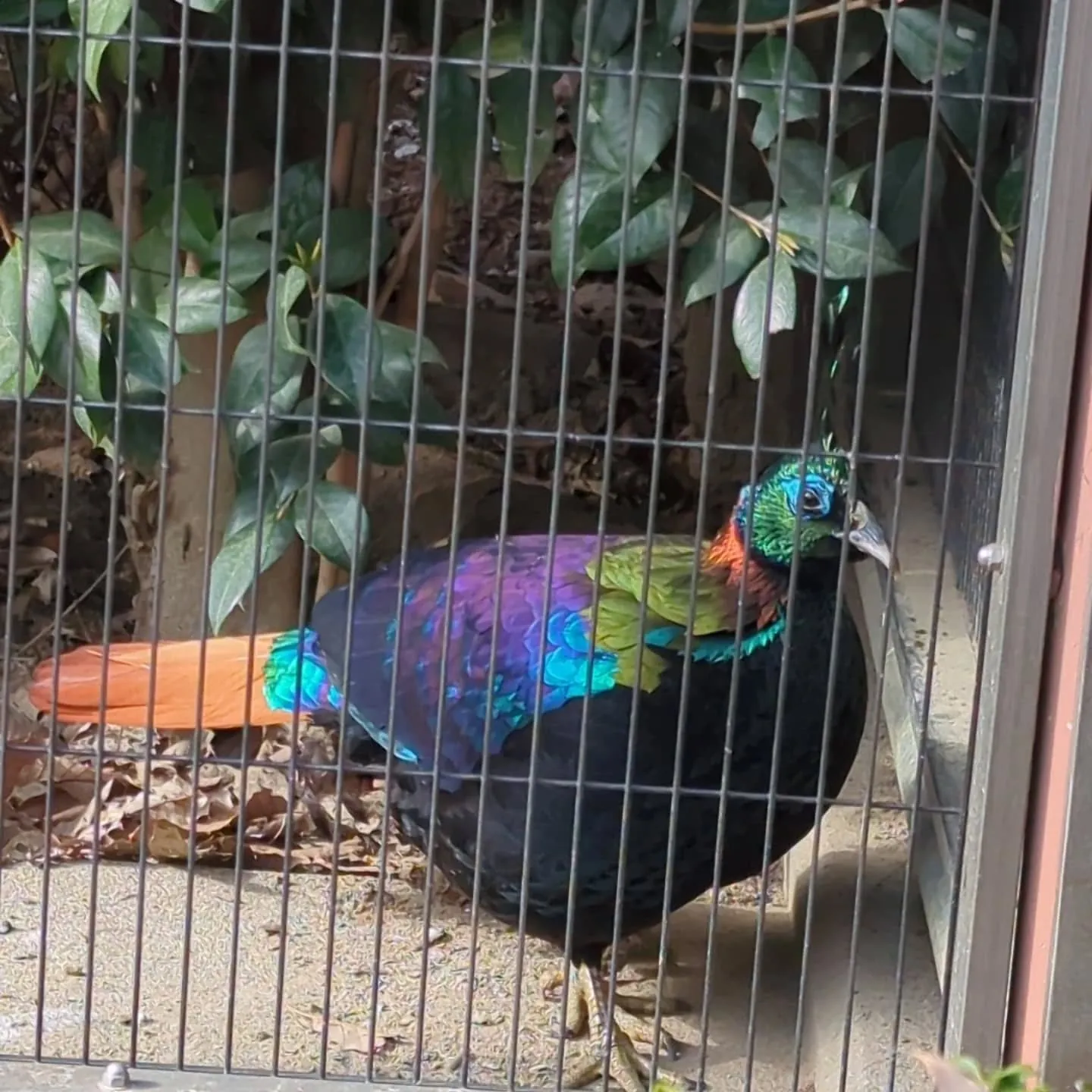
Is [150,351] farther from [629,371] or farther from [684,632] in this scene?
[629,371]

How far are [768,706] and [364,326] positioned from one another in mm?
934

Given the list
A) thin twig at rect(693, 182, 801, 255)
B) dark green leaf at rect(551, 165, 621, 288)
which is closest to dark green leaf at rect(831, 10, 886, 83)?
thin twig at rect(693, 182, 801, 255)

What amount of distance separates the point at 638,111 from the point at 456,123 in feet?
1.43

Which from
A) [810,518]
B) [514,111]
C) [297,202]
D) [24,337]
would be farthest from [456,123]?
[810,518]

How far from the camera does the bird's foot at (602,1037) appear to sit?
311 cm

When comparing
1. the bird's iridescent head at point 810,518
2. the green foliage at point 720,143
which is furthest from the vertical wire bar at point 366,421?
the bird's iridescent head at point 810,518

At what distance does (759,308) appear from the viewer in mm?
2508

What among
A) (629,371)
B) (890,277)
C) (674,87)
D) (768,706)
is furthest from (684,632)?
(629,371)

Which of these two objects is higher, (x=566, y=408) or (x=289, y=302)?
(x=289, y=302)

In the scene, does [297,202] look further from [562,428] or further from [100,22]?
[562,428]

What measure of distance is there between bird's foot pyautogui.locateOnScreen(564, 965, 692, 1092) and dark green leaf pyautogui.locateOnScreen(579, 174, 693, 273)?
4.40 feet

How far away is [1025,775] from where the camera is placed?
2486 mm

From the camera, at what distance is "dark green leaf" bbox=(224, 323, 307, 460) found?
272 cm

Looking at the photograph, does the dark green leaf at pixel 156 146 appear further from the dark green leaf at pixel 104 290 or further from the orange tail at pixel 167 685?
the orange tail at pixel 167 685
